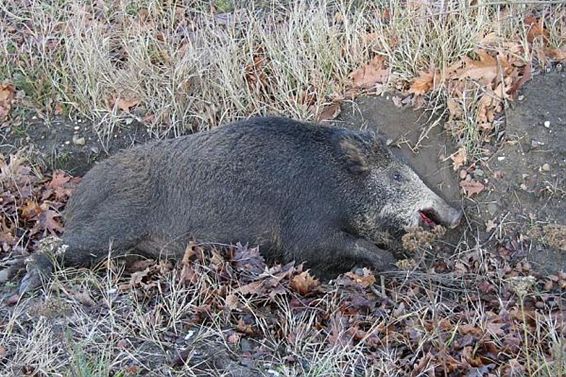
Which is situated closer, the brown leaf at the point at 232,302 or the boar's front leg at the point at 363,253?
the brown leaf at the point at 232,302

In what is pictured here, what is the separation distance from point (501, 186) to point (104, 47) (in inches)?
132

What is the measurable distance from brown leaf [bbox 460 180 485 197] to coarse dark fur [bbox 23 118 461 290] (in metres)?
0.30

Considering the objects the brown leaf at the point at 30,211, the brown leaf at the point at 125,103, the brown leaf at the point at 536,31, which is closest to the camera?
the brown leaf at the point at 30,211

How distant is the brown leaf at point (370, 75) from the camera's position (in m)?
6.84

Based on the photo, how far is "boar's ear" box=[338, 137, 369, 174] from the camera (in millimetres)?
5906

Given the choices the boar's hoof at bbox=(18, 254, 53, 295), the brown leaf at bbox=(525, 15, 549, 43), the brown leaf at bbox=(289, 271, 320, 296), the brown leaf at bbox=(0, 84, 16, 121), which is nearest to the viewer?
the brown leaf at bbox=(289, 271, 320, 296)

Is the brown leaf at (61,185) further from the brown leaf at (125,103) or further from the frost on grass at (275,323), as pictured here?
the frost on grass at (275,323)

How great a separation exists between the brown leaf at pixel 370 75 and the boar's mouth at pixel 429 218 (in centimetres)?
131

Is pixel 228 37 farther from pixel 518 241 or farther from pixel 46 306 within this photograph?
pixel 46 306

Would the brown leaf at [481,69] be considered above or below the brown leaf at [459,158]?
above

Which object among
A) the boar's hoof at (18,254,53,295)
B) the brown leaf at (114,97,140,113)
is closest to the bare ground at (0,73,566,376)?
the boar's hoof at (18,254,53,295)

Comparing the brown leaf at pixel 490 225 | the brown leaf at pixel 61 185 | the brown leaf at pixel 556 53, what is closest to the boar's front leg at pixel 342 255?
the brown leaf at pixel 490 225

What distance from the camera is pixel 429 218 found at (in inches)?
235

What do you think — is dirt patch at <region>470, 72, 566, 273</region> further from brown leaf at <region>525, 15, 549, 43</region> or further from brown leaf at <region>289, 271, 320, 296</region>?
brown leaf at <region>289, 271, 320, 296</region>
